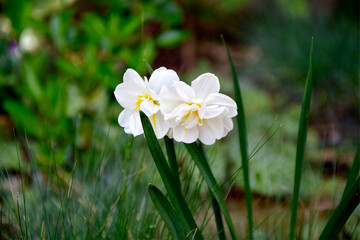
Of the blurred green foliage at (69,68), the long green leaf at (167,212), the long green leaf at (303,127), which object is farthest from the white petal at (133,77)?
the blurred green foliage at (69,68)

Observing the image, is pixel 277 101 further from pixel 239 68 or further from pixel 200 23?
pixel 200 23

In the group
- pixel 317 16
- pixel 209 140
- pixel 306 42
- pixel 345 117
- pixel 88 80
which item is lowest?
pixel 345 117

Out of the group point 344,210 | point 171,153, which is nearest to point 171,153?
point 171,153

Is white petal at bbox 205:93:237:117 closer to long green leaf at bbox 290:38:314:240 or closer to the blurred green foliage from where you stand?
long green leaf at bbox 290:38:314:240

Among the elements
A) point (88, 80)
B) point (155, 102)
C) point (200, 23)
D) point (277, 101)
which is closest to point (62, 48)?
point (88, 80)

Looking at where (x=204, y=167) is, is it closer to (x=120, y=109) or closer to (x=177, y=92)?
(x=177, y=92)

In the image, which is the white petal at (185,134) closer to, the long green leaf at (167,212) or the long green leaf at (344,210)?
the long green leaf at (167,212)

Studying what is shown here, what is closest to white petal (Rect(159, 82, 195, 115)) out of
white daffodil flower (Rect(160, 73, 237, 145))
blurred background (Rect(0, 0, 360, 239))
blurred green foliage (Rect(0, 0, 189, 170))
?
white daffodil flower (Rect(160, 73, 237, 145))
